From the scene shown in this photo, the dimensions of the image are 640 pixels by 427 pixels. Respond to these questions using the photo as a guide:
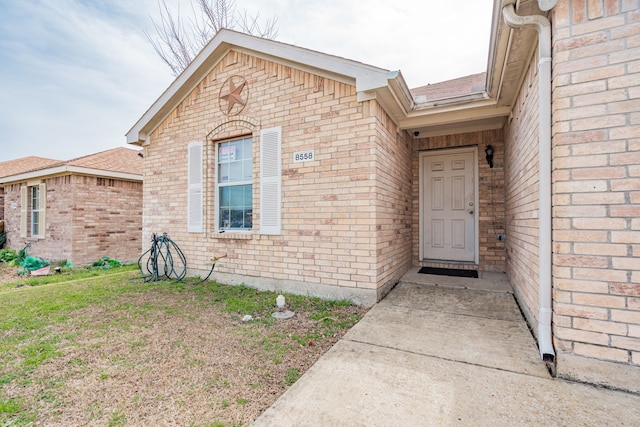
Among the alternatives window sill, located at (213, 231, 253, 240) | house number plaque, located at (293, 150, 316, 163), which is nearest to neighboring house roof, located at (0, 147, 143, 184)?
Answer: window sill, located at (213, 231, 253, 240)

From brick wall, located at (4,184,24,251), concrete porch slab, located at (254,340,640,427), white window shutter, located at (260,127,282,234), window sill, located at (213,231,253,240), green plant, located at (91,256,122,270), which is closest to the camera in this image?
concrete porch slab, located at (254,340,640,427)

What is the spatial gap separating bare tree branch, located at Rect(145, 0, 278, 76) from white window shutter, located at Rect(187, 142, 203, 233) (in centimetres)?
829

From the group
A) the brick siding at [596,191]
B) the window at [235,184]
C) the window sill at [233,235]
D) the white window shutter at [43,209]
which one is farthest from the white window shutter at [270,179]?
the white window shutter at [43,209]

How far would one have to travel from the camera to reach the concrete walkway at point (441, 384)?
62.7 inches

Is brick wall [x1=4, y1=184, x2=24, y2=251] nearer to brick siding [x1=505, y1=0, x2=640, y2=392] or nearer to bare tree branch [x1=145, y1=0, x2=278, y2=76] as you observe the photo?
bare tree branch [x1=145, y1=0, x2=278, y2=76]

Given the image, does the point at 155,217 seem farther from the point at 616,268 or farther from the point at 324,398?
the point at 616,268

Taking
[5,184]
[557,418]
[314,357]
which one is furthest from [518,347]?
[5,184]

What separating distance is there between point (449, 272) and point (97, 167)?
9570 mm

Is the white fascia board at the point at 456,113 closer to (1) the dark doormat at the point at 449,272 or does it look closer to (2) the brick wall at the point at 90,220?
(1) the dark doormat at the point at 449,272

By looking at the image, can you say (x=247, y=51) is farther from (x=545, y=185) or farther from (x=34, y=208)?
(x=34, y=208)

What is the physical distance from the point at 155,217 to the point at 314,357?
4876mm

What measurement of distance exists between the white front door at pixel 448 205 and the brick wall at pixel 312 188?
0.69m

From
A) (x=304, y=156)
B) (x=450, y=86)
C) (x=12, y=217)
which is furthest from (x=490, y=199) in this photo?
(x=12, y=217)

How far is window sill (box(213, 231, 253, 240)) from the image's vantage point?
4.56 meters
